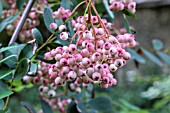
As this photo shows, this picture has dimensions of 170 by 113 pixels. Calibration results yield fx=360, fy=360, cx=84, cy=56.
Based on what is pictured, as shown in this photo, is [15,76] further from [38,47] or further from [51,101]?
[51,101]

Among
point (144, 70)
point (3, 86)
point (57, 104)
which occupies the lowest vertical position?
point (144, 70)

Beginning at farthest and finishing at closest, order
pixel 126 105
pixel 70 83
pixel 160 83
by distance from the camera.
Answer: pixel 160 83 < pixel 126 105 < pixel 70 83

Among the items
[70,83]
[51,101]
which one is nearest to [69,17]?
[70,83]


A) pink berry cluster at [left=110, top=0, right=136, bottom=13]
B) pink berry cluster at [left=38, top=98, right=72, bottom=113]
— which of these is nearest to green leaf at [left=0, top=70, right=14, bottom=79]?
pink berry cluster at [left=110, top=0, right=136, bottom=13]

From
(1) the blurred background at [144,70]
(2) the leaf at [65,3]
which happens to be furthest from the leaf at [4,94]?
(1) the blurred background at [144,70]

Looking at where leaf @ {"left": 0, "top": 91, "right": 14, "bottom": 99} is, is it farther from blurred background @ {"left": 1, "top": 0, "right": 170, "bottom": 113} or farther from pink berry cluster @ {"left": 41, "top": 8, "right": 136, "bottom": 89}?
blurred background @ {"left": 1, "top": 0, "right": 170, "bottom": 113}

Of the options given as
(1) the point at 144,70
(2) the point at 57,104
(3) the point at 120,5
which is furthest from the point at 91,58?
(1) the point at 144,70

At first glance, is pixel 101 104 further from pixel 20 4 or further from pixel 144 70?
pixel 144 70

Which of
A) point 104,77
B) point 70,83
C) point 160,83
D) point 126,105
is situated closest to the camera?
point 104,77
